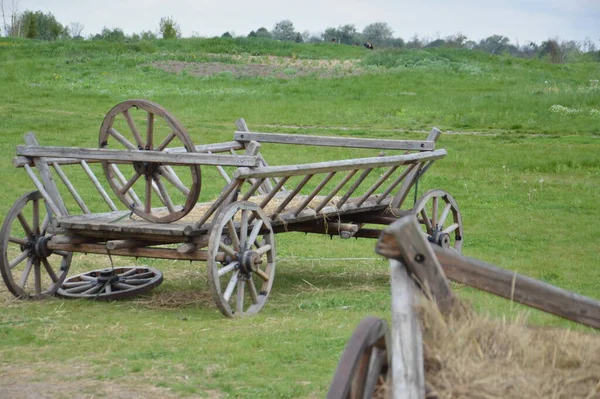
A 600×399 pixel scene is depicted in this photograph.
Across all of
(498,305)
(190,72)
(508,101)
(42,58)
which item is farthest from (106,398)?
(42,58)

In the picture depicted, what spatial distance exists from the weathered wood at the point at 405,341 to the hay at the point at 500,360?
0.06 meters

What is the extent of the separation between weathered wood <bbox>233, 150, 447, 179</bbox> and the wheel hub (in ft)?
2.22

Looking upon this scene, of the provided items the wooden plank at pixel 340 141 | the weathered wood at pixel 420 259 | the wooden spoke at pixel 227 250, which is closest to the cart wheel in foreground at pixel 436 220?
the wooden plank at pixel 340 141

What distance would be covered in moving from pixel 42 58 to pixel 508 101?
61.9 feet

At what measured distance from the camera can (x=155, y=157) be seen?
8.00m

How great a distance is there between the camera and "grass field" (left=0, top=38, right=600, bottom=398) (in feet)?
20.6

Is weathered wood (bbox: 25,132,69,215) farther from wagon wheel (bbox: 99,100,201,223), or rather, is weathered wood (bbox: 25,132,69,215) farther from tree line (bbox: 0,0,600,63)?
tree line (bbox: 0,0,600,63)

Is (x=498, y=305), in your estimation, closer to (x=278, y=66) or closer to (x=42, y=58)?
(x=278, y=66)

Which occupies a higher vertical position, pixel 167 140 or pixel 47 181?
pixel 167 140

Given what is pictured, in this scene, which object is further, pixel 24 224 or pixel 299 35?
pixel 299 35

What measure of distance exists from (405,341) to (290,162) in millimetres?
15356

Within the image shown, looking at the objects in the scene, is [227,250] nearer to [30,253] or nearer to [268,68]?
[30,253]

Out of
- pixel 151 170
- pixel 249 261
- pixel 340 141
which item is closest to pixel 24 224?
pixel 151 170

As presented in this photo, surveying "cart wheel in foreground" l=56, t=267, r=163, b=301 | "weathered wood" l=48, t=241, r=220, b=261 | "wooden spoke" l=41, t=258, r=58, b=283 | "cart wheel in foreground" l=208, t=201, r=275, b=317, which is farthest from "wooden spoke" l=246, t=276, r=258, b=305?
"wooden spoke" l=41, t=258, r=58, b=283
